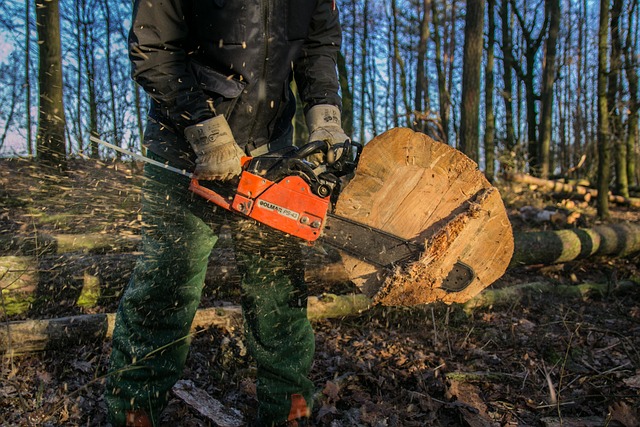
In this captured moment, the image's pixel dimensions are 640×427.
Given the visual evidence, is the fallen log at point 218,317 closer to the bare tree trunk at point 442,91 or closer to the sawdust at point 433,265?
the sawdust at point 433,265

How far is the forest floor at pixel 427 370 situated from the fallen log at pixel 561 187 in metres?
5.32

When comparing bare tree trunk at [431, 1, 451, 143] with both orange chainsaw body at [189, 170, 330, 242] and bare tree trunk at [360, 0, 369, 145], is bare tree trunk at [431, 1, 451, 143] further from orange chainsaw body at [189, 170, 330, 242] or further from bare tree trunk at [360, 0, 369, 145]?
orange chainsaw body at [189, 170, 330, 242]

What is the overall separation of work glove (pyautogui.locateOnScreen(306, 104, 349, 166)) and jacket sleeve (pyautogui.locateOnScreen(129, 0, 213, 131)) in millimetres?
479

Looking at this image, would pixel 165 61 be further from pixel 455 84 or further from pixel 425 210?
pixel 455 84

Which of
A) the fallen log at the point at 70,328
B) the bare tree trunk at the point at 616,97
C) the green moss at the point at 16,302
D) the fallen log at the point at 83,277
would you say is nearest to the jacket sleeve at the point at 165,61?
the fallen log at the point at 70,328

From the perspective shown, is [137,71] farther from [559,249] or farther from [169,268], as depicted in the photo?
[559,249]

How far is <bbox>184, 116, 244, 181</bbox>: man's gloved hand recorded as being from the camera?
184cm

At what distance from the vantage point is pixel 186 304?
2.06m

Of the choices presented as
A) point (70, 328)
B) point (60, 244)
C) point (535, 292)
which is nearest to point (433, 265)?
point (70, 328)

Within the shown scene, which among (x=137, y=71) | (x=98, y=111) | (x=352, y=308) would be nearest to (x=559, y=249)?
(x=352, y=308)

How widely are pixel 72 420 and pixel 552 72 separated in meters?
14.1

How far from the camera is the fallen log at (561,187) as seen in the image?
30.3 feet

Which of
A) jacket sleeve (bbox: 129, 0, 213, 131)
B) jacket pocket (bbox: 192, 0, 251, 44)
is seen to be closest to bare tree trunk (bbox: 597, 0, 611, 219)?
jacket pocket (bbox: 192, 0, 251, 44)

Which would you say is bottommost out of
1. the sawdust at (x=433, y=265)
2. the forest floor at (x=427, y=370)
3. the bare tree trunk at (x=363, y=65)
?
the forest floor at (x=427, y=370)
